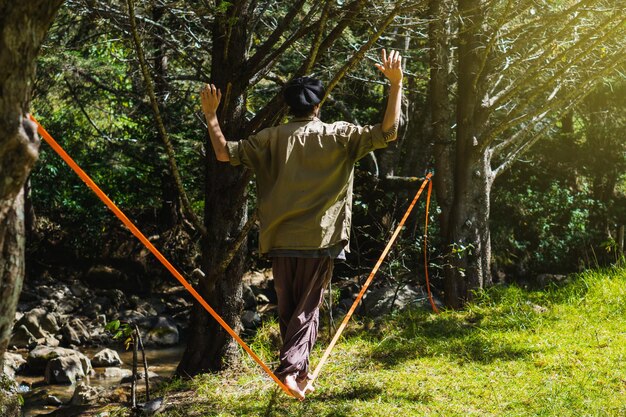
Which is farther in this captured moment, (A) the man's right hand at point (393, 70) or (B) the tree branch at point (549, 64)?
(B) the tree branch at point (549, 64)

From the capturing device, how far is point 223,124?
6105mm

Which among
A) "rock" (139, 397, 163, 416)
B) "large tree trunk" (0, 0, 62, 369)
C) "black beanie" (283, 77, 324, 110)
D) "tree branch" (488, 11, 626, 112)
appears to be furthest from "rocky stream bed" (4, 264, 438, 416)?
"large tree trunk" (0, 0, 62, 369)

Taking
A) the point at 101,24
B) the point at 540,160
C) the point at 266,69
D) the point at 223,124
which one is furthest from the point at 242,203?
the point at 540,160

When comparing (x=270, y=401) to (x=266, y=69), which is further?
(x=266, y=69)

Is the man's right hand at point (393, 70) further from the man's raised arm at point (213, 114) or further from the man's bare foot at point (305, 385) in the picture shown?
the man's bare foot at point (305, 385)

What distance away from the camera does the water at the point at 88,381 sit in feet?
25.4

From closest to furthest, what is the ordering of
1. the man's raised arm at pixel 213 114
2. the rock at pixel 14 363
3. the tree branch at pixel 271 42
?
the man's raised arm at pixel 213 114, the tree branch at pixel 271 42, the rock at pixel 14 363

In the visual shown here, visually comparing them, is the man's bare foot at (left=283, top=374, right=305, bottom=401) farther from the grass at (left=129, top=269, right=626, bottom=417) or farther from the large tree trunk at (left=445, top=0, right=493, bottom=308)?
the large tree trunk at (left=445, top=0, right=493, bottom=308)

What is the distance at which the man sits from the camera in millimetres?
4254

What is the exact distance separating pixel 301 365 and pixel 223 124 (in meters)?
2.37

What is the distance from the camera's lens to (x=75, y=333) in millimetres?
10883

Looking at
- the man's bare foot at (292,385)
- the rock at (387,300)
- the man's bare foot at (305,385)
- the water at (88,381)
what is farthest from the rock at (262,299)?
the man's bare foot at (292,385)

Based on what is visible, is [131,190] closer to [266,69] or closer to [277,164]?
[266,69]

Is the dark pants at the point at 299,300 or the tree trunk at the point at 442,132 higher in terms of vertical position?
the tree trunk at the point at 442,132
